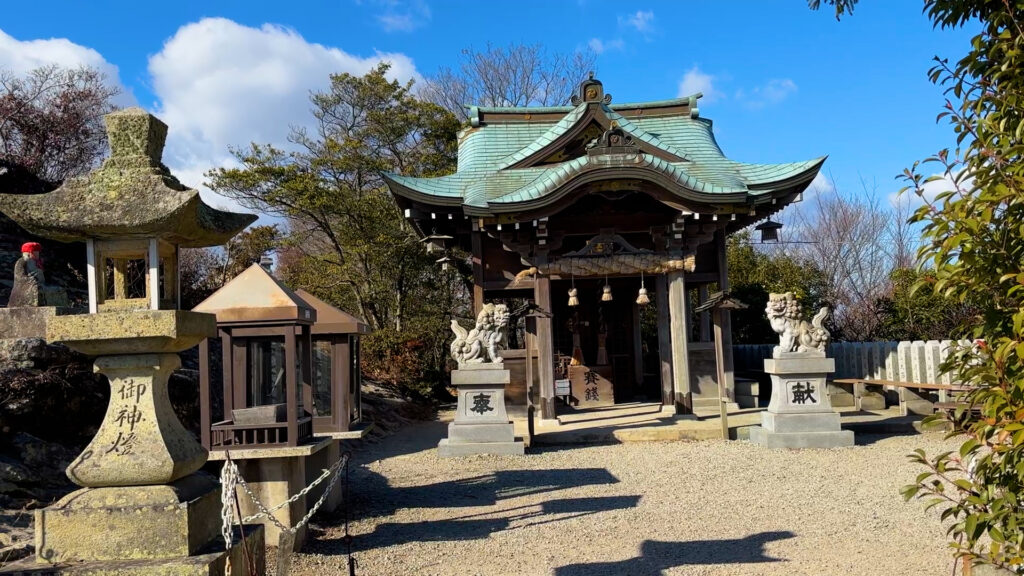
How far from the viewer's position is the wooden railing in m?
5.34

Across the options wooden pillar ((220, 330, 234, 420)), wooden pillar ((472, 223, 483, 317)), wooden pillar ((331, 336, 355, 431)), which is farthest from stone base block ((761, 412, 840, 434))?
wooden pillar ((220, 330, 234, 420))

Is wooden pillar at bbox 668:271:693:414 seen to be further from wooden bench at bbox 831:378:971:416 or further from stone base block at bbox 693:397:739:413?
wooden bench at bbox 831:378:971:416

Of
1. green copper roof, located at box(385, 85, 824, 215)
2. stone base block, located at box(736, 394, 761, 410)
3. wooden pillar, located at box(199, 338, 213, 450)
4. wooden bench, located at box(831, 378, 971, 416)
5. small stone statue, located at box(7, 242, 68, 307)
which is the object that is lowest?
stone base block, located at box(736, 394, 761, 410)

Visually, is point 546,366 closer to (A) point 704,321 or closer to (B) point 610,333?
(A) point 704,321

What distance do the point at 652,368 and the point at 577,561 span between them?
12266 millimetres

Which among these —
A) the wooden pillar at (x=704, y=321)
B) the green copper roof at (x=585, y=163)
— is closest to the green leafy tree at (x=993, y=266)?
the green copper roof at (x=585, y=163)

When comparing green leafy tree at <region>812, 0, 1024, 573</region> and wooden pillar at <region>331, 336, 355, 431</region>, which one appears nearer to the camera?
green leafy tree at <region>812, 0, 1024, 573</region>

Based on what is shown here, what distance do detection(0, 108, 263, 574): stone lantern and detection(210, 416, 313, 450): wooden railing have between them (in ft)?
7.21

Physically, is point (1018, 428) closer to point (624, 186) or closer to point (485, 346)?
point (485, 346)

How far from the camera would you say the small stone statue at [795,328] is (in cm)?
930

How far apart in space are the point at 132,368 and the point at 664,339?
965 centimetres

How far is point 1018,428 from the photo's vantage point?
2.24m

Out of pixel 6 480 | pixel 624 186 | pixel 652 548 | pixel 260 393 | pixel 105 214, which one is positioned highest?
pixel 624 186

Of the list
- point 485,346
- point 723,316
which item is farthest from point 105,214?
point 723,316
